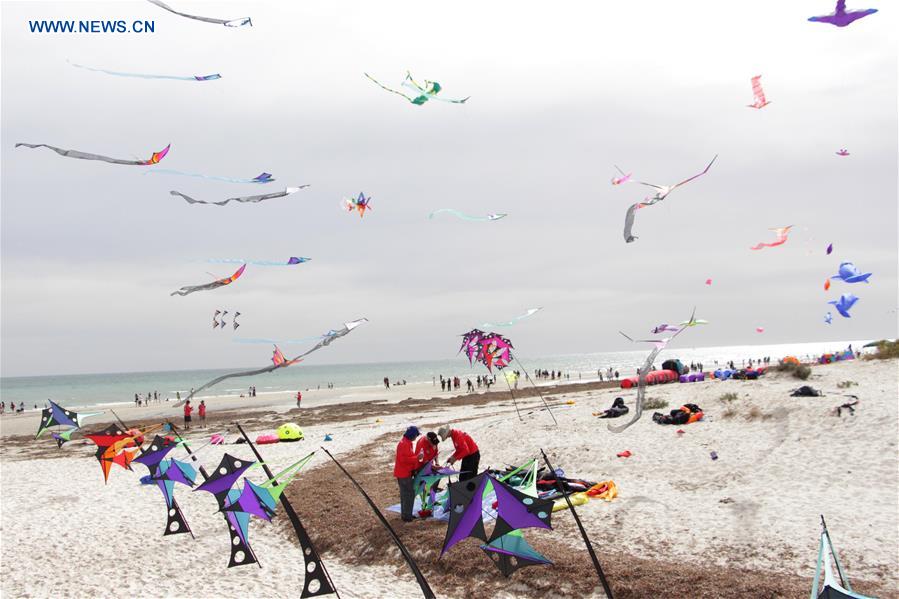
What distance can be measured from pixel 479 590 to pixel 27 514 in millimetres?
11950

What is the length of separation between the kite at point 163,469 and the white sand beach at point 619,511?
270 mm

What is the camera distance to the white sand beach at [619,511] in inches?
344

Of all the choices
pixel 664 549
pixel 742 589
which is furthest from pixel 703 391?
pixel 742 589

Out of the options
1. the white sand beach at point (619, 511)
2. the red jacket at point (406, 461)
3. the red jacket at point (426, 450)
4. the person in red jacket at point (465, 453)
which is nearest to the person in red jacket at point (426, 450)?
the red jacket at point (426, 450)

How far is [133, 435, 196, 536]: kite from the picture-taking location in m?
10.4

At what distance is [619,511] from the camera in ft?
35.9

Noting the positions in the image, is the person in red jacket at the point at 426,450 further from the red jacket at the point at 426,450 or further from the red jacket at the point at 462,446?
the red jacket at the point at 462,446

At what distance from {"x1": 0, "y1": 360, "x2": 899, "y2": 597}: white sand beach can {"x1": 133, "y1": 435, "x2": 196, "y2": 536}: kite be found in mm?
270

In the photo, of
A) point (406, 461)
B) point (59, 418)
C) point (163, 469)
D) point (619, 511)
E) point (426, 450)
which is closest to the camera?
point (406, 461)

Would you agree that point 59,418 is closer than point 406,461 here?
No

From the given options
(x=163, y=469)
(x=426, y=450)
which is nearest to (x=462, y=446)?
(x=426, y=450)

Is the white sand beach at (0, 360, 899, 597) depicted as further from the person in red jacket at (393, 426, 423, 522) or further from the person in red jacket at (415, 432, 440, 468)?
the person in red jacket at (415, 432, 440, 468)

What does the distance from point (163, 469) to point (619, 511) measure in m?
8.71

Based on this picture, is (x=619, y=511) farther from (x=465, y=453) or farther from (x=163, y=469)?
(x=163, y=469)
